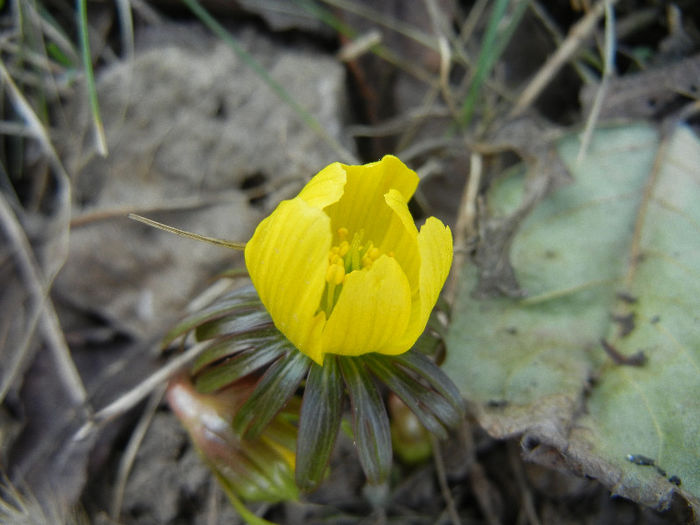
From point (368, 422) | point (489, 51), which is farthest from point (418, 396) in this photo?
point (489, 51)

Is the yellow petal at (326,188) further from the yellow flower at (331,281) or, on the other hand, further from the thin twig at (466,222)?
the thin twig at (466,222)

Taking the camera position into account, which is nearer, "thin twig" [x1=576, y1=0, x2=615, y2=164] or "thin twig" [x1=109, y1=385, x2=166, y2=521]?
"thin twig" [x1=109, y1=385, x2=166, y2=521]

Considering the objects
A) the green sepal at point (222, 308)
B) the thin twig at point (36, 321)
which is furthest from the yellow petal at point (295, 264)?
the thin twig at point (36, 321)

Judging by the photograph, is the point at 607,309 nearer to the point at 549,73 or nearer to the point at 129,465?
the point at 549,73

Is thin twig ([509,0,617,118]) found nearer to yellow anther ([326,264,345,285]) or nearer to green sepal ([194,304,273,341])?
yellow anther ([326,264,345,285])

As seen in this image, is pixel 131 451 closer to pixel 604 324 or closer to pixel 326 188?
pixel 326 188

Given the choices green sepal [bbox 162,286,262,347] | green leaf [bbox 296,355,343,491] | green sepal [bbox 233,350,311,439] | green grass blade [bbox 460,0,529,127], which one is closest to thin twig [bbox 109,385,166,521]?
green sepal [bbox 162,286,262,347]
